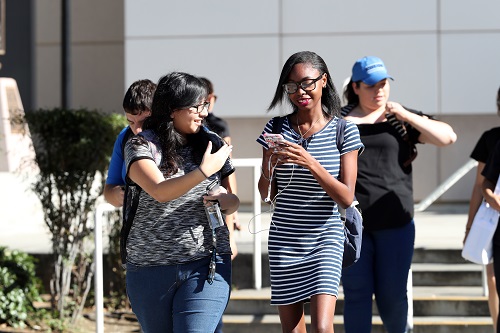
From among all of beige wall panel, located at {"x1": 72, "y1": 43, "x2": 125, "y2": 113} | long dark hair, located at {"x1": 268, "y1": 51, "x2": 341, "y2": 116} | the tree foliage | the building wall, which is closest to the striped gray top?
long dark hair, located at {"x1": 268, "y1": 51, "x2": 341, "y2": 116}

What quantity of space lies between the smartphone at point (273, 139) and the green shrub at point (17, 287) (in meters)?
4.34

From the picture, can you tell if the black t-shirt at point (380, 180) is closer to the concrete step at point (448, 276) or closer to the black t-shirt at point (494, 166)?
the black t-shirt at point (494, 166)

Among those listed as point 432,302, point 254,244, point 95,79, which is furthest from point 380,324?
point 95,79

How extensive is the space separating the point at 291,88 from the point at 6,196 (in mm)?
7771

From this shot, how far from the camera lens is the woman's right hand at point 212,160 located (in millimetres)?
4432

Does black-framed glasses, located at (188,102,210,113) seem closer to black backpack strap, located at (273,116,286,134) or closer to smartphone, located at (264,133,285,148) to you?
smartphone, located at (264,133,285,148)

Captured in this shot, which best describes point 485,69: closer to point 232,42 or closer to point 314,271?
point 232,42

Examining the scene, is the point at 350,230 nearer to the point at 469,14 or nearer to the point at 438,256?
the point at 438,256

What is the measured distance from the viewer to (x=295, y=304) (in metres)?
5.07

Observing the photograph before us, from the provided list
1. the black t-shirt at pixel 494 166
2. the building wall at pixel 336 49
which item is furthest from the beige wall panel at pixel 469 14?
the black t-shirt at pixel 494 166

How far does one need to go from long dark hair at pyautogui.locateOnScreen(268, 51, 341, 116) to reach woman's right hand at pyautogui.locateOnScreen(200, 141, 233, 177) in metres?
0.64

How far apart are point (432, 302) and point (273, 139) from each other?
365 centimetres

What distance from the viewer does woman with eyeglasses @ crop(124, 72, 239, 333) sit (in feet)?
14.8

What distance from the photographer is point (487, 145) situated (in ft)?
21.5
